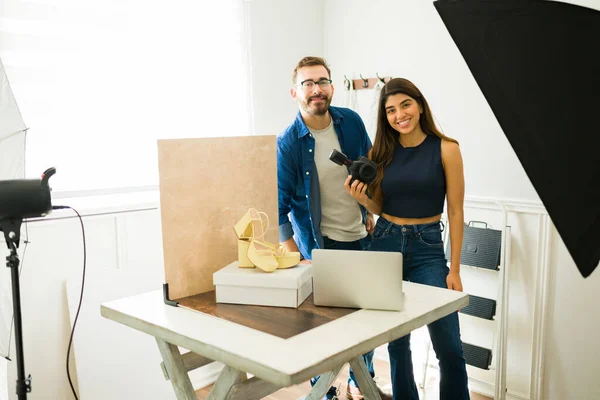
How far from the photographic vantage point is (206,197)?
163 cm

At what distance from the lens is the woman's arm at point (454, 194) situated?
2020mm

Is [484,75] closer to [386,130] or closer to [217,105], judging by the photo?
[386,130]

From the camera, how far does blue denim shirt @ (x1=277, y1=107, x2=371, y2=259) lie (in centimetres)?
228

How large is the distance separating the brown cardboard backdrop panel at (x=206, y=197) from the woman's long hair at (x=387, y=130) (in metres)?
0.53

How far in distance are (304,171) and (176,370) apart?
1031mm

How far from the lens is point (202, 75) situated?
293 centimetres

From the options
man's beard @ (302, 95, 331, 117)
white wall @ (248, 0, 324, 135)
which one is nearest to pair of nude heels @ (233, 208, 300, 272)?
man's beard @ (302, 95, 331, 117)

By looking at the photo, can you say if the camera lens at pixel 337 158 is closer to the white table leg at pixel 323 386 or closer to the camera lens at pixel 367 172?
the camera lens at pixel 367 172

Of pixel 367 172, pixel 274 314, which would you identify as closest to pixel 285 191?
pixel 367 172

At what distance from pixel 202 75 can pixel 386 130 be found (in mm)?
1238

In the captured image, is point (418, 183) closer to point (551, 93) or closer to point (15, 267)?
point (15, 267)

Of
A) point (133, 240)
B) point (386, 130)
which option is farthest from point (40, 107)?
point (386, 130)

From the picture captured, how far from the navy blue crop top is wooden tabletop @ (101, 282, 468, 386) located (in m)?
0.49

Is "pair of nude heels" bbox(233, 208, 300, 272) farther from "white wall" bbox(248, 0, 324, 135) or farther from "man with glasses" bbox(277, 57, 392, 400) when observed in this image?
"white wall" bbox(248, 0, 324, 135)
